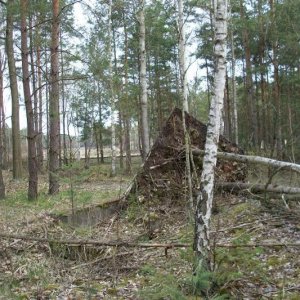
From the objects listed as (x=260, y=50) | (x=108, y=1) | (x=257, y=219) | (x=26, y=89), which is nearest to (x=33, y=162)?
(x=26, y=89)

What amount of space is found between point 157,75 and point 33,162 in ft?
60.7

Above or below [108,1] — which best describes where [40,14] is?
below

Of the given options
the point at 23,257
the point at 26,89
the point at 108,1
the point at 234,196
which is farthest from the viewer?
the point at 108,1

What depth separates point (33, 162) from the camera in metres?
12.2

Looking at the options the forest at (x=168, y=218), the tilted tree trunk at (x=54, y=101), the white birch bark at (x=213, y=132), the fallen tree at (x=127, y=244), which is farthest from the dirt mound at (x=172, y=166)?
the tilted tree trunk at (x=54, y=101)

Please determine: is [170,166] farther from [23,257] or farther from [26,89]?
[26,89]

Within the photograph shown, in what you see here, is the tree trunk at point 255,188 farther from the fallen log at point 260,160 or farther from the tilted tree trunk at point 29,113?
the tilted tree trunk at point 29,113

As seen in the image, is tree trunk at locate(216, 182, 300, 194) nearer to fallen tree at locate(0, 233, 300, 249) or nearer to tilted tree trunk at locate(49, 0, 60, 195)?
fallen tree at locate(0, 233, 300, 249)

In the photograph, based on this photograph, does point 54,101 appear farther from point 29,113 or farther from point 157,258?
point 157,258

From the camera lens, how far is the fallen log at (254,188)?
705cm

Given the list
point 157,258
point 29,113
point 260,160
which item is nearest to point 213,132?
point 157,258

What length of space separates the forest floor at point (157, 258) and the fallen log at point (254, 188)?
19cm

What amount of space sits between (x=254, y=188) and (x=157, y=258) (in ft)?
9.33

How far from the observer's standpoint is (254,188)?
26.0ft
